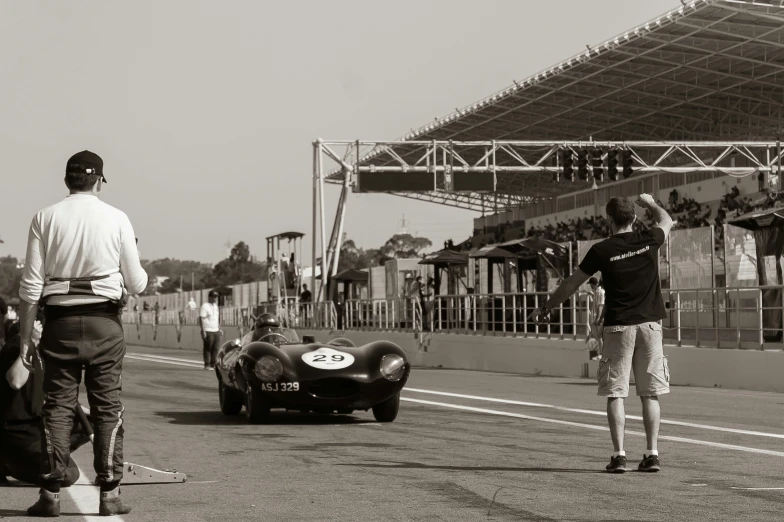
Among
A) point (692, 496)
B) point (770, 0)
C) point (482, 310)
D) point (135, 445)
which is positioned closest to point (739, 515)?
point (692, 496)

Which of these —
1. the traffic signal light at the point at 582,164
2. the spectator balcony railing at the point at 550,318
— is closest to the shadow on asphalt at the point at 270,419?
the spectator balcony railing at the point at 550,318

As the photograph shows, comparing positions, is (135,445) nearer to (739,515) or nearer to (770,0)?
(739,515)

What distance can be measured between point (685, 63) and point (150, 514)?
36339 millimetres

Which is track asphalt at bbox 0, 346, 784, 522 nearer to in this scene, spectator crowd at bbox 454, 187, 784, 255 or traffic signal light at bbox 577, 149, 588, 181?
spectator crowd at bbox 454, 187, 784, 255

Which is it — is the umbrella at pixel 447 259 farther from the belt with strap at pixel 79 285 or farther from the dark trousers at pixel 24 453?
the belt with strap at pixel 79 285

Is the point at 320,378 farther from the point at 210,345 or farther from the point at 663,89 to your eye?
the point at 663,89

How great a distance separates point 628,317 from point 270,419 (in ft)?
17.5

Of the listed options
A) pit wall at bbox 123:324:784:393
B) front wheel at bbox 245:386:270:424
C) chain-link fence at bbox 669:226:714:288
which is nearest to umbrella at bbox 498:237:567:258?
pit wall at bbox 123:324:784:393

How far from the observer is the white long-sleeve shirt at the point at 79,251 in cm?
621

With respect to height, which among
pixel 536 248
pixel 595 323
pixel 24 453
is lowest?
pixel 24 453

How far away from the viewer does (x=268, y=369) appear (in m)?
11.7

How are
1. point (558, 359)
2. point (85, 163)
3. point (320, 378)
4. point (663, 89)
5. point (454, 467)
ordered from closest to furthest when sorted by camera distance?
point (85, 163) → point (454, 467) → point (320, 378) → point (558, 359) → point (663, 89)

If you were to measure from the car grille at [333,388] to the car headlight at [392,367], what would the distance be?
33cm

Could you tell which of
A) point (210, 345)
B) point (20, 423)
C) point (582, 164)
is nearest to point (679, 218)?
point (582, 164)
